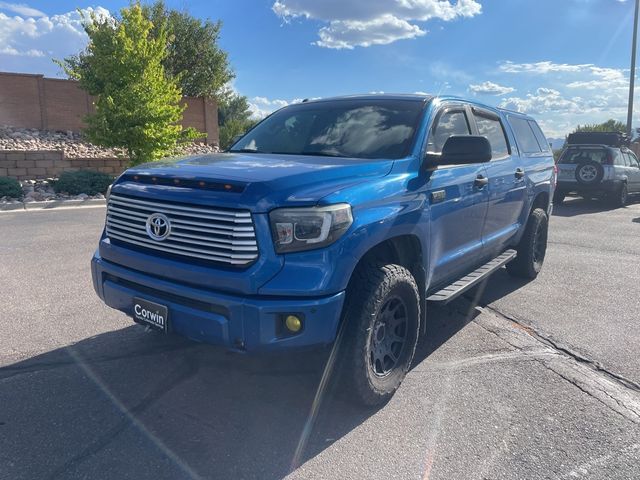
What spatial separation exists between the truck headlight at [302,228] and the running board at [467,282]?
1392 mm

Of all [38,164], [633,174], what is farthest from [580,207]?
[38,164]

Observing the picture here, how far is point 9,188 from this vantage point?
484 inches

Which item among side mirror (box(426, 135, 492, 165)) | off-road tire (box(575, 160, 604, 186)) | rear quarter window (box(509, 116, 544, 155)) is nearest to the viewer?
side mirror (box(426, 135, 492, 165))

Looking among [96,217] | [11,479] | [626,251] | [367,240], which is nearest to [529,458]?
[367,240]

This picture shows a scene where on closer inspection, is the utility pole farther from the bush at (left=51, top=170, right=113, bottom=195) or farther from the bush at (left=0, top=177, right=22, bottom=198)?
the bush at (left=0, top=177, right=22, bottom=198)

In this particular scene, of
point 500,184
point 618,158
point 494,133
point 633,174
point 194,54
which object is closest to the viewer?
point 500,184

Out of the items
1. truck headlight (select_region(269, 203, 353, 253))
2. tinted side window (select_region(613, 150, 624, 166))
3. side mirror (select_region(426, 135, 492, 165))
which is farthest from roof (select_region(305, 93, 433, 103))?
tinted side window (select_region(613, 150, 624, 166))

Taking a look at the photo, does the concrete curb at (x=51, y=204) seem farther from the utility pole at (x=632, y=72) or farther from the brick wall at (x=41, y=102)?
the utility pole at (x=632, y=72)

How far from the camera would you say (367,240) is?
2.97 metres

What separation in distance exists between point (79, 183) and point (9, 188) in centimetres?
164

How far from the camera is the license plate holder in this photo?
2.96 meters

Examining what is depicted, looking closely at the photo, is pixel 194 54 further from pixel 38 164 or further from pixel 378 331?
pixel 378 331

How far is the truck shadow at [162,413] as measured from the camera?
2.65 m

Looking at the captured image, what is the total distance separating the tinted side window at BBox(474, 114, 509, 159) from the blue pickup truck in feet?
1.81
